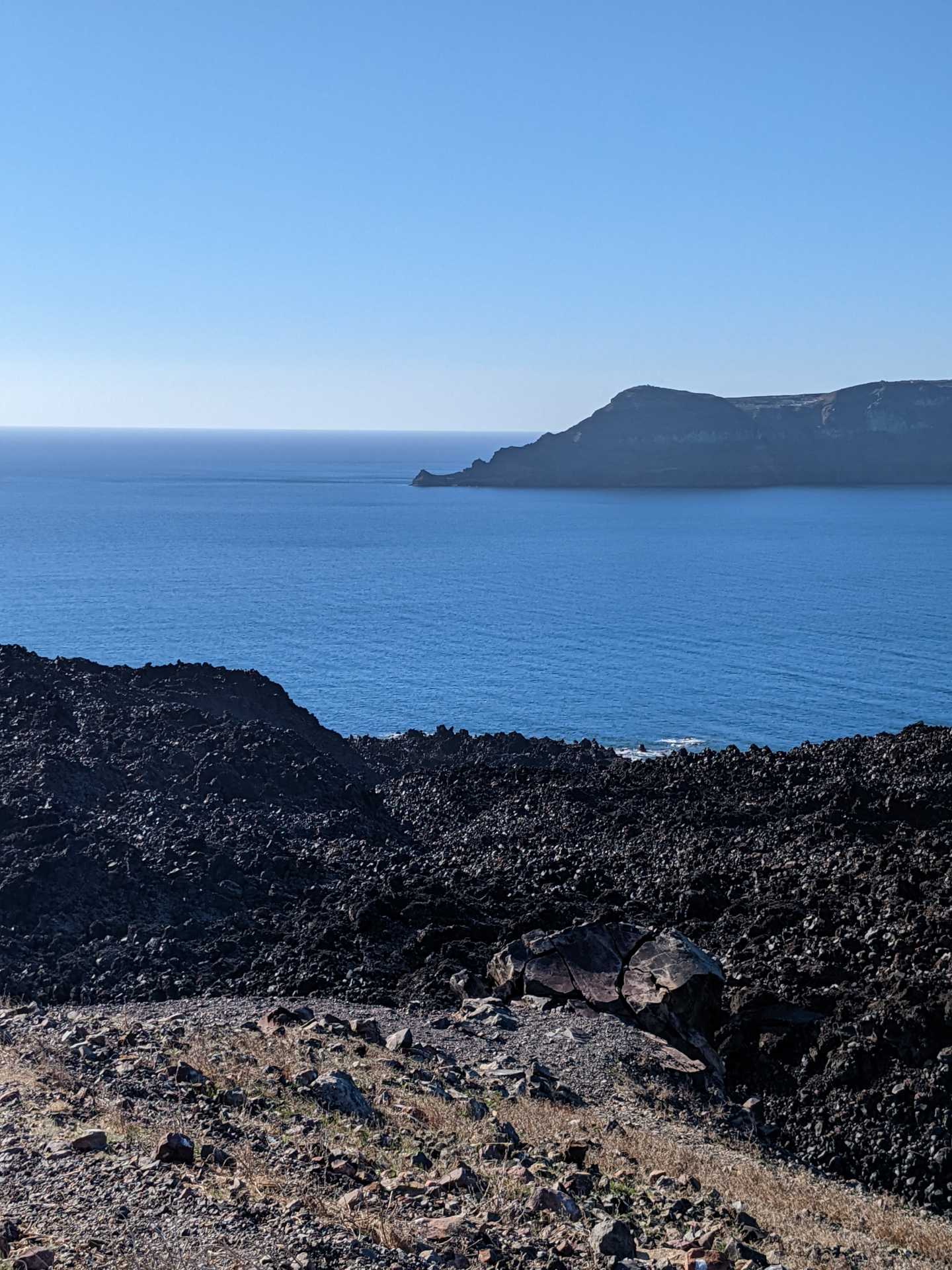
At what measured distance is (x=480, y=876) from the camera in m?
31.7

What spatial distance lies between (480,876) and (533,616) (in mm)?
67421

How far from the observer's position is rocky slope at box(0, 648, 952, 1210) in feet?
64.2

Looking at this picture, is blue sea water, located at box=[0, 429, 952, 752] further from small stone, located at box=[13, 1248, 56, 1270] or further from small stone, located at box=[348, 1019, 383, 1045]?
small stone, located at box=[13, 1248, 56, 1270]

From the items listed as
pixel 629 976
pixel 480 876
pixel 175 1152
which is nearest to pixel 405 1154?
pixel 175 1152

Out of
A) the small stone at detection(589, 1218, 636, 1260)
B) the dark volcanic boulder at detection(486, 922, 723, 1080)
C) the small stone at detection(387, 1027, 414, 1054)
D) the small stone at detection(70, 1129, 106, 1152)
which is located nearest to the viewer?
the small stone at detection(589, 1218, 636, 1260)

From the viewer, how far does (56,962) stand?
23.2 metres

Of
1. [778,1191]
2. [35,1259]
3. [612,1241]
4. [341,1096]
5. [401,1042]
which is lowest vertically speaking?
[778,1191]

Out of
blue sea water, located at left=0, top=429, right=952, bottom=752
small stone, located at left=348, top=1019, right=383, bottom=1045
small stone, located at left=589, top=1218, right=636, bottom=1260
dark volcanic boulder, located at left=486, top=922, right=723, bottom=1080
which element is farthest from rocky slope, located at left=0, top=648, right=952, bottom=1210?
blue sea water, located at left=0, top=429, right=952, bottom=752

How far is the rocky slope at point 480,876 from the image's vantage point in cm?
1956

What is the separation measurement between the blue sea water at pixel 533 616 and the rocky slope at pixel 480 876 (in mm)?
18371

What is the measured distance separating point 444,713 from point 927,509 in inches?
5948

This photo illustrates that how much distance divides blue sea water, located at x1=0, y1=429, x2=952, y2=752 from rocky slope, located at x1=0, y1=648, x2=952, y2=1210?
18.4m

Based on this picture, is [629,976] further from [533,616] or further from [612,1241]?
[533,616]

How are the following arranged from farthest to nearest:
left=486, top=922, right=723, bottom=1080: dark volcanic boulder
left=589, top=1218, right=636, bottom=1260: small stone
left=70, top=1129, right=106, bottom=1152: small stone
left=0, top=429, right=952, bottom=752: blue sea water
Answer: left=0, top=429, right=952, bottom=752: blue sea water < left=486, top=922, right=723, bottom=1080: dark volcanic boulder < left=70, top=1129, right=106, bottom=1152: small stone < left=589, top=1218, right=636, bottom=1260: small stone
